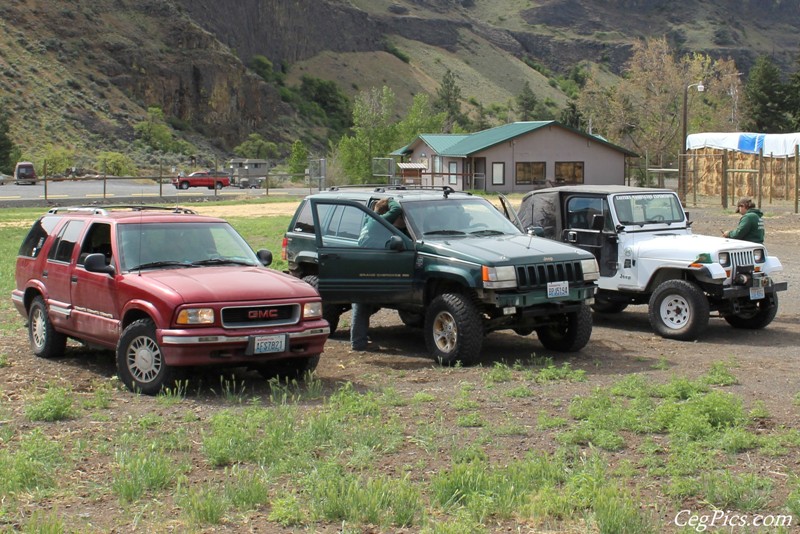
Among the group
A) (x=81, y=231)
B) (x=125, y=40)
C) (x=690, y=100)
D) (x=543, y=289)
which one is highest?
(x=125, y=40)

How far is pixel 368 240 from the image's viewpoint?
38.8 ft

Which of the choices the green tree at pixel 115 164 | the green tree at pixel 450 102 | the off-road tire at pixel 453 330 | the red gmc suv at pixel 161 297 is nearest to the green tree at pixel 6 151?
the green tree at pixel 115 164

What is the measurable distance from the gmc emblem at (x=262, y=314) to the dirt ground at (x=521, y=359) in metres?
0.73

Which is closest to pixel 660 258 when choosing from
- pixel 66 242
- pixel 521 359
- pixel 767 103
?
pixel 521 359

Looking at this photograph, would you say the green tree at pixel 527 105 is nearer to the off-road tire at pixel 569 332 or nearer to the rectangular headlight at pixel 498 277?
the off-road tire at pixel 569 332

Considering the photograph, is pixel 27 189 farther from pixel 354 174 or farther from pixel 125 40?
pixel 125 40

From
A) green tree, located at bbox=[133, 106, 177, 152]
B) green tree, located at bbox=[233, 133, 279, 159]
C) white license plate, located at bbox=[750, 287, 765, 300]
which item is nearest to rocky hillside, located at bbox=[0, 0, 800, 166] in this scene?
green tree, located at bbox=[133, 106, 177, 152]

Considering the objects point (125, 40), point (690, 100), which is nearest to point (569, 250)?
point (690, 100)

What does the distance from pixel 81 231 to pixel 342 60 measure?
14302 centimetres

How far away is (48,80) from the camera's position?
88500 millimetres

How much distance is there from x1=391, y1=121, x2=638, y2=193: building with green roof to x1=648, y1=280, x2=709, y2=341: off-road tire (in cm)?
5582

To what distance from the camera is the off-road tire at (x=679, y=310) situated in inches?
489

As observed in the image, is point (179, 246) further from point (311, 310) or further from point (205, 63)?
point (205, 63)

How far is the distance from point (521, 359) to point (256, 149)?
3814 inches
